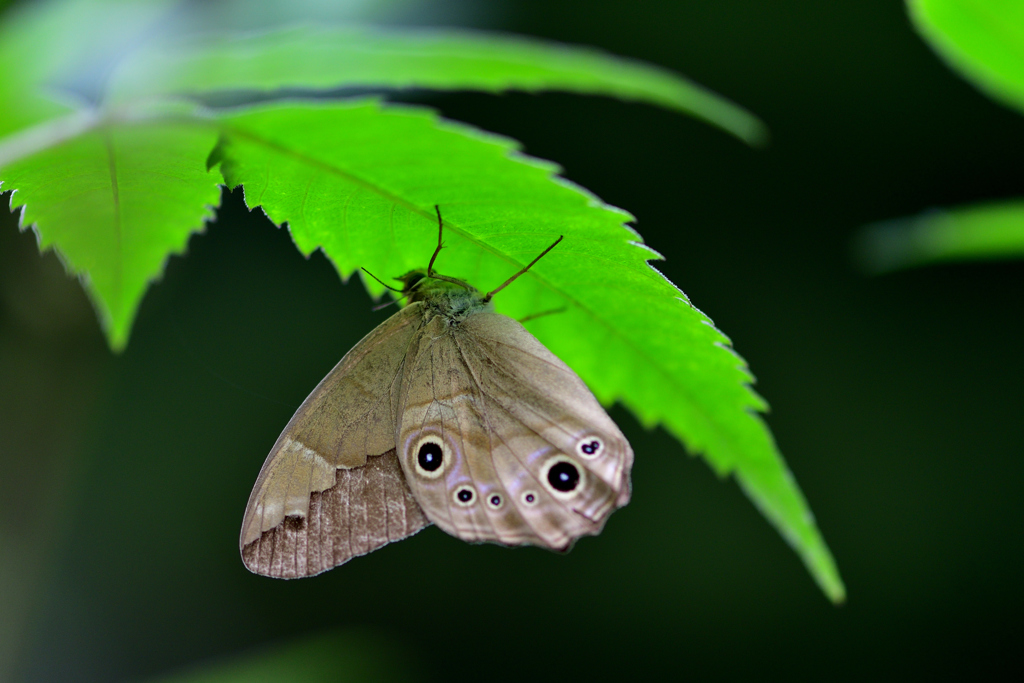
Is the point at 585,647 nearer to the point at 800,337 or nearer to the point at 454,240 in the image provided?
the point at 800,337

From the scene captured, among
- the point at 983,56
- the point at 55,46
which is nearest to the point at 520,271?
the point at 983,56

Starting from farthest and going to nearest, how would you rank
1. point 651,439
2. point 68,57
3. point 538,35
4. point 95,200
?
1. point 651,439
2. point 538,35
3. point 68,57
4. point 95,200

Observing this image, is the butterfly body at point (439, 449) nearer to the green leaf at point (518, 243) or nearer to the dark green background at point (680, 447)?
the green leaf at point (518, 243)

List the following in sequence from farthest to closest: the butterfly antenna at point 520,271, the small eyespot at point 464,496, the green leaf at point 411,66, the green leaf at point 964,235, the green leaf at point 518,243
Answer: the small eyespot at point 464,496
the green leaf at point 964,235
the butterfly antenna at point 520,271
the green leaf at point 411,66
the green leaf at point 518,243

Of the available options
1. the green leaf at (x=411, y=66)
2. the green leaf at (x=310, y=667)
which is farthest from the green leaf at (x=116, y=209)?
the green leaf at (x=310, y=667)

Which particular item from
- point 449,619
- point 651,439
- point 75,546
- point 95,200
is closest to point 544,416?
point 95,200

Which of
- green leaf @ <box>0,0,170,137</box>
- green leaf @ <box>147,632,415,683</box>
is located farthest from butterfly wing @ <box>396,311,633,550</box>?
green leaf @ <box>147,632,415,683</box>

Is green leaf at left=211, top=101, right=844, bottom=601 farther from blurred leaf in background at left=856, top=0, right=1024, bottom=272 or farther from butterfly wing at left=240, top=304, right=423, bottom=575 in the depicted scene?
blurred leaf in background at left=856, top=0, right=1024, bottom=272
